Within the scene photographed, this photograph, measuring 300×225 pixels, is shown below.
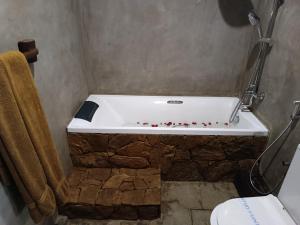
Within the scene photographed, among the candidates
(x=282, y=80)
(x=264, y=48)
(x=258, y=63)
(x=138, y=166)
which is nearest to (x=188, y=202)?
(x=138, y=166)

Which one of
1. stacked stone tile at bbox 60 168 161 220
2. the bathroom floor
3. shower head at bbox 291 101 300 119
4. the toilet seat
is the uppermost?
shower head at bbox 291 101 300 119

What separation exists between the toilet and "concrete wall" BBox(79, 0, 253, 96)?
4.55 feet

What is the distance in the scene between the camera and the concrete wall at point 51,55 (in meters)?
1.07

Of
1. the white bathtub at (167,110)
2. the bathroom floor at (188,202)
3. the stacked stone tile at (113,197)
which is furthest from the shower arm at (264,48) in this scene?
the stacked stone tile at (113,197)

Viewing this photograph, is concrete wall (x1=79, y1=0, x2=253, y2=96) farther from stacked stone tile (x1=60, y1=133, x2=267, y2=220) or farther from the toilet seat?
the toilet seat

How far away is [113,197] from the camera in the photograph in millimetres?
1639

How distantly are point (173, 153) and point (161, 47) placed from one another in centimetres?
110

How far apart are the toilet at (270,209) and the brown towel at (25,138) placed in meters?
0.90

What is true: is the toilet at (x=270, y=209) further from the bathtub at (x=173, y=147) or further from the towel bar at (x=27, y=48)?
the towel bar at (x=27, y=48)

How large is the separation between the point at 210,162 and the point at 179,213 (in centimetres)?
51

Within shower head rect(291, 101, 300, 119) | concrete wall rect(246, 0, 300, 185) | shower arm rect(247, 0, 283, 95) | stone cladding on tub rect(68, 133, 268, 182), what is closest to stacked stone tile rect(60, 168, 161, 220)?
stone cladding on tub rect(68, 133, 268, 182)

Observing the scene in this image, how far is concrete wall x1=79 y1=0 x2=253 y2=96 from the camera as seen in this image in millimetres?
2092

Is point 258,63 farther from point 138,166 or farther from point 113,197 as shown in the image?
point 113,197

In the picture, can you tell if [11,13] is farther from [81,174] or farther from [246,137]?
[246,137]
